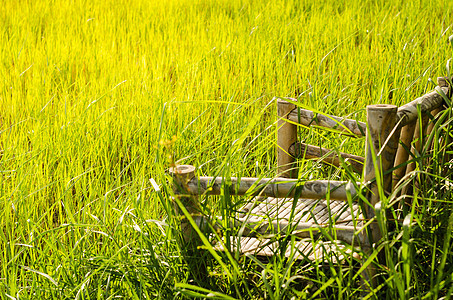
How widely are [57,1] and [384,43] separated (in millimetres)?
3505

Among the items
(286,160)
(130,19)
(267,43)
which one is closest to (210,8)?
(130,19)

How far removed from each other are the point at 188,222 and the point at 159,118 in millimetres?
1165

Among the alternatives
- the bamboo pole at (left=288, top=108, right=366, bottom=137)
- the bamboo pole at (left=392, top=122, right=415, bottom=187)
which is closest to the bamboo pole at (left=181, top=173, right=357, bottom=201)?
the bamboo pole at (left=392, top=122, right=415, bottom=187)

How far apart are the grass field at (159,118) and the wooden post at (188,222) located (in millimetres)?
34

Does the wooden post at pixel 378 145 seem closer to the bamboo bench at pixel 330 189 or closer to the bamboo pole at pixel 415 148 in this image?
the bamboo bench at pixel 330 189

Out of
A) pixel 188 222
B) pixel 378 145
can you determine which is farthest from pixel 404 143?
pixel 188 222

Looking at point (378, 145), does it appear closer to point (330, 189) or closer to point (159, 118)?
point (330, 189)

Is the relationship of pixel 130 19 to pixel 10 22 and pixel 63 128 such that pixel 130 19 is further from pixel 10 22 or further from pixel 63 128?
pixel 63 128

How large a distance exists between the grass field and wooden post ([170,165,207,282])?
0.11 feet

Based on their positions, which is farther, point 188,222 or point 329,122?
point 329,122

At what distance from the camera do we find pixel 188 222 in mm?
1234

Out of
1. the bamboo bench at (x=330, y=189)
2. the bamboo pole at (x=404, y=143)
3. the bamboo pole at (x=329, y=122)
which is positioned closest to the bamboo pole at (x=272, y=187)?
the bamboo bench at (x=330, y=189)

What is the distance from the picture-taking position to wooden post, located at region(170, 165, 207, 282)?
1.19 meters

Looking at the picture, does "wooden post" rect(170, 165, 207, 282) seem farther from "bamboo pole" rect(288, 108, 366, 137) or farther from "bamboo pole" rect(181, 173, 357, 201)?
"bamboo pole" rect(288, 108, 366, 137)
